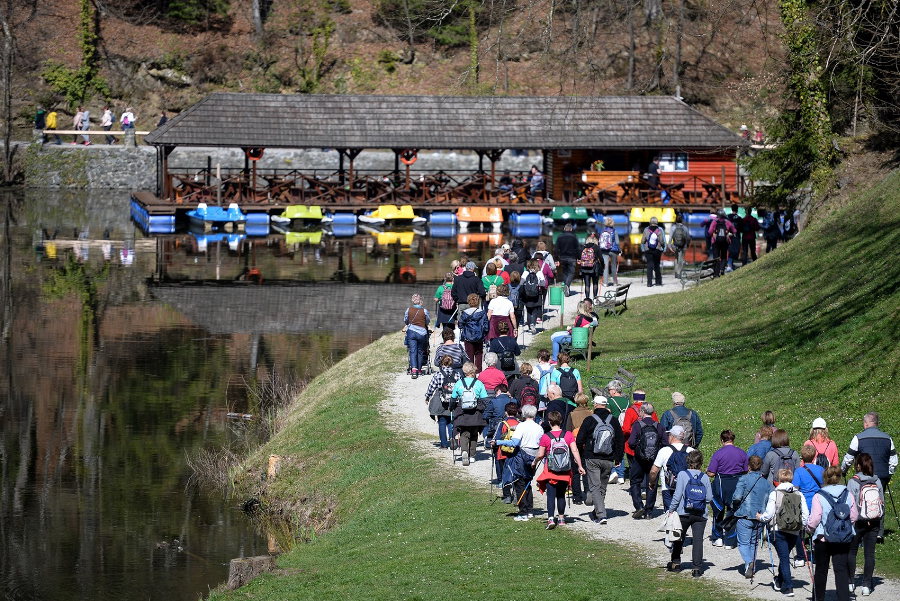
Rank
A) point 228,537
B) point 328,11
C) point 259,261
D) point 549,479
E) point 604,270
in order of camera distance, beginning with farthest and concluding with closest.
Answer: point 328,11
point 259,261
point 604,270
point 228,537
point 549,479

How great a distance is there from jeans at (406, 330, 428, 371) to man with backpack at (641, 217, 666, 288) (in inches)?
364

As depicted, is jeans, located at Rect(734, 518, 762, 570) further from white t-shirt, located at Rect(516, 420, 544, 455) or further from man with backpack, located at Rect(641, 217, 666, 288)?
man with backpack, located at Rect(641, 217, 666, 288)

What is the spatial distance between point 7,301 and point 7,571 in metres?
18.4

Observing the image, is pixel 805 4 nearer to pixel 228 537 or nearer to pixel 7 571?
pixel 228 537

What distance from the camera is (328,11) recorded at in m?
72.6

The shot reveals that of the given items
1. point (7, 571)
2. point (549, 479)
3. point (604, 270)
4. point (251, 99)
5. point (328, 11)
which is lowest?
point (7, 571)

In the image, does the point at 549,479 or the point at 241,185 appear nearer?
the point at 549,479

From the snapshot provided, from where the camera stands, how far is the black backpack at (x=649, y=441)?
14.3 m

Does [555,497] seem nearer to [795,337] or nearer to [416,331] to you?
[416,331]

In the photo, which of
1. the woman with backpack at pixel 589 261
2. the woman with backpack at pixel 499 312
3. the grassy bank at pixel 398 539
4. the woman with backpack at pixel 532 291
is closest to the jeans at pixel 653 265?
the woman with backpack at pixel 589 261

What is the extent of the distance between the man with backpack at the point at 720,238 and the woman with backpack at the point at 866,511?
18.9 m

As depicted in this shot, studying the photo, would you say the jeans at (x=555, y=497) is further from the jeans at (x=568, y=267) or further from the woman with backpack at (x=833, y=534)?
the jeans at (x=568, y=267)

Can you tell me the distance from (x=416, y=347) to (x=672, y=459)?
31.0ft

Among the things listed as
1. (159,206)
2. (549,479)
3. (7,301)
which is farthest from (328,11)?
(549,479)
